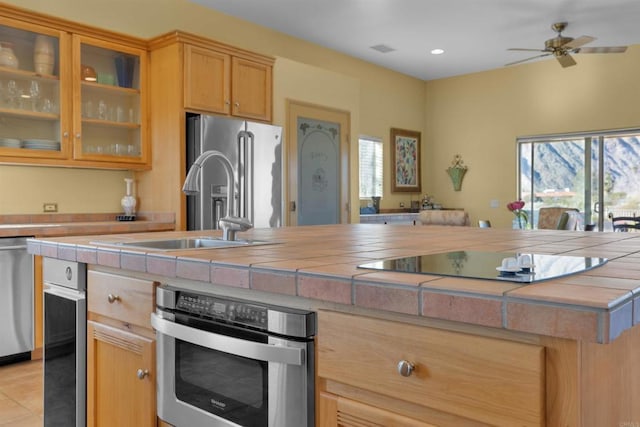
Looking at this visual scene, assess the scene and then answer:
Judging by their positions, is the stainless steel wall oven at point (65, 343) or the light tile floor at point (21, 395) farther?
the light tile floor at point (21, 395)

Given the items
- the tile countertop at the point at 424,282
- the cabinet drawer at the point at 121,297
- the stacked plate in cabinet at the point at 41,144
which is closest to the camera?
the tile countertop at the point at 424,282

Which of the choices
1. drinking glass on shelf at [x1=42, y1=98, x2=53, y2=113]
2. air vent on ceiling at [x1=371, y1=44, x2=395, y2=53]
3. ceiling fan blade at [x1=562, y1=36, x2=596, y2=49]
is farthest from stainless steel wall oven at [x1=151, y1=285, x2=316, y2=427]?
air vent on ceiling at [x1=371, y1=44, x2=395, y2=53]

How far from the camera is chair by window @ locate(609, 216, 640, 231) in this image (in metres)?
5.97

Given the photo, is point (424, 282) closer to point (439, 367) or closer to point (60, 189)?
point (439, 367)

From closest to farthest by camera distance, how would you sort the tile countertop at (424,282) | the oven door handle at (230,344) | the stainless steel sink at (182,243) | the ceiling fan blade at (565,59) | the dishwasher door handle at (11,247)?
the tile countertop at (424,282)
the oven door handle at (230,344)
the stainless steel sink at (182,243)
the dishwasher door handle at (11,247)
the ceiling fan blade at (565,59)

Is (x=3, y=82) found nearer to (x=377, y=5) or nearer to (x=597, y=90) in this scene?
(x=377, y=5)

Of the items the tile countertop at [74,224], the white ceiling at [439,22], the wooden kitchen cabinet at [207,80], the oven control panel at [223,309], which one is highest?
the white ceiling at [439,22]

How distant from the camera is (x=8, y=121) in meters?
3.47

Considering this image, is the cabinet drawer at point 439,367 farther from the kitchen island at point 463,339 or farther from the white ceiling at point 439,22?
the white ceiling at point 439,22

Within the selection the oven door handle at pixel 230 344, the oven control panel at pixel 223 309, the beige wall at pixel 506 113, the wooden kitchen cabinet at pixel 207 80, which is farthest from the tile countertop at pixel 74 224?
the beige wall at pixel 506 113

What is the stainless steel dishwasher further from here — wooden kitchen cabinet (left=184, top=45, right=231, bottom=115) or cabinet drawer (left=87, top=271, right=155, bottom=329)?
cabinet drawer (left=87, top=271, right=155, bottom=329)

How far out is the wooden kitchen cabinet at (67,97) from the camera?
136 inches

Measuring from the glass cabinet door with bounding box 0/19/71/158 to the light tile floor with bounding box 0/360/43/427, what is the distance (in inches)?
54.7

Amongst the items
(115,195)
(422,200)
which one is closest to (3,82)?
(115,195)
